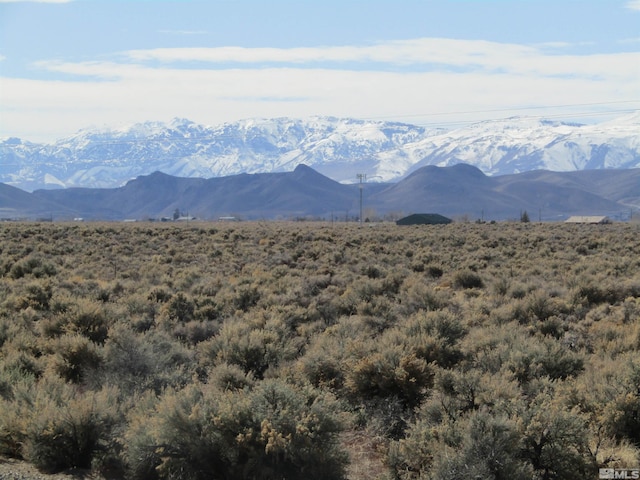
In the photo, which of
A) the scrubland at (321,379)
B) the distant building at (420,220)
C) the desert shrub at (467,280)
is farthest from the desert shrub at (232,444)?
the distant building at (420,220)

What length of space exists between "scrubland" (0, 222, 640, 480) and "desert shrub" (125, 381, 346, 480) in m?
0.02

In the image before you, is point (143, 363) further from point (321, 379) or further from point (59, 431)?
point (59, 431)

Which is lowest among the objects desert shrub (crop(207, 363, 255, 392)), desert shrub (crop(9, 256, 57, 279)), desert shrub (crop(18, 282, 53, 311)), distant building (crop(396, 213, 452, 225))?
distant building (crop(396, 213, 452, 225))

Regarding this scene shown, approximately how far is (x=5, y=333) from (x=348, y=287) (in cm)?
916

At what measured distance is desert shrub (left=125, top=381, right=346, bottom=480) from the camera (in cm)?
731

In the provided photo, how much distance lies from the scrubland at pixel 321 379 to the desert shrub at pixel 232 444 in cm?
2

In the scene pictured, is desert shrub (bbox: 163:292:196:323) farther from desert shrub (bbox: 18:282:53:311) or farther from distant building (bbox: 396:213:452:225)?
distant building (bbox: 396:213:452:225)

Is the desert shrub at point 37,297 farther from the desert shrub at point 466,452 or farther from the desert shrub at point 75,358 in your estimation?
the desert shrub at point 466,452

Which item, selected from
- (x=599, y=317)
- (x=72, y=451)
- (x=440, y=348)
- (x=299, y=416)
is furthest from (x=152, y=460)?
(x=599, y=317)

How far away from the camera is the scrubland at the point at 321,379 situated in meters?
7.34

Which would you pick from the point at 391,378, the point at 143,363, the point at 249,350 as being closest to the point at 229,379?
the point at 249,350

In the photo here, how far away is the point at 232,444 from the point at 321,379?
10.2 ft

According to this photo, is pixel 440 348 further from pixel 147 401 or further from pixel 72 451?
pixel 72 451

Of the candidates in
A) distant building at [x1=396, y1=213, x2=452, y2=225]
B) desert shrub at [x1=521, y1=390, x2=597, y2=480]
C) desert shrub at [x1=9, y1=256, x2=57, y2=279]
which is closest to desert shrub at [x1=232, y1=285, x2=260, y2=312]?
desert shrub at [x1=9, y1=256, x2=57, y2=279]
